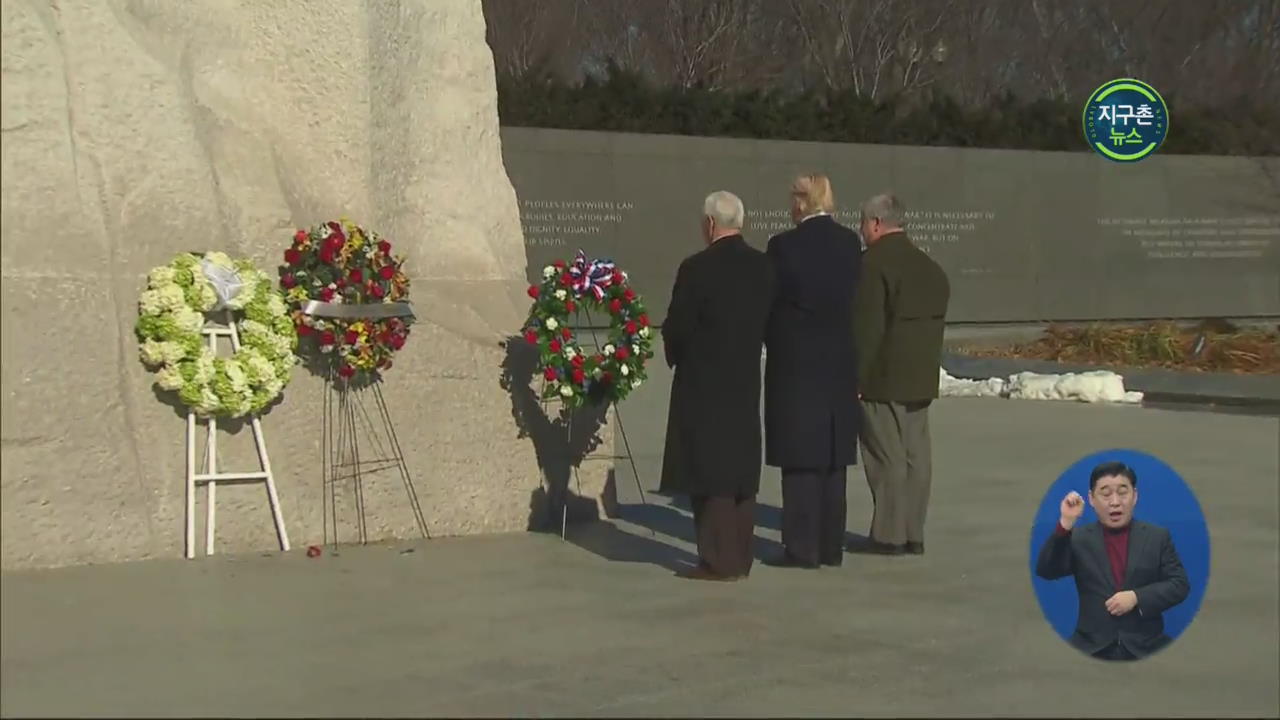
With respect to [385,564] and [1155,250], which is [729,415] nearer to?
[385,564]

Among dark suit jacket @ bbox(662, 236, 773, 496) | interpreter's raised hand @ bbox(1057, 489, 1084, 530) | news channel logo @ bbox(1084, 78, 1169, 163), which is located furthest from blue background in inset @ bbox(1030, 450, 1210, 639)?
news channel logo @ bbox(1084, 78, 1169, 163)

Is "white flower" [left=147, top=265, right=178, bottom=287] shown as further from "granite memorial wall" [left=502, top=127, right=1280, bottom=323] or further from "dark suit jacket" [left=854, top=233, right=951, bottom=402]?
"granite memorial wall" [left=502, top=127, right=1280, bottom=323]

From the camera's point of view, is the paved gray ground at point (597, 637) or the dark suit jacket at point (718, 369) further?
the dark suit jacket at point (718, 369)

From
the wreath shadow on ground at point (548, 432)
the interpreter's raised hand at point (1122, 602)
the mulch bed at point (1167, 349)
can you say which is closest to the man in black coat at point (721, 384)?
the wreath shadow on ground at point (548, 432)

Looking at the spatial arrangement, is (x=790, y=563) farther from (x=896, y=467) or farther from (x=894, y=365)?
(x=894, y=365)

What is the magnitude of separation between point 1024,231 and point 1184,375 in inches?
431

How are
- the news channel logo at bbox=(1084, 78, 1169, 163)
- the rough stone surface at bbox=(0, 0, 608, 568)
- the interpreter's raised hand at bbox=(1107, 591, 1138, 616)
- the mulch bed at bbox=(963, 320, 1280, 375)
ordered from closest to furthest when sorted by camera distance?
the interpreter's raised hand at bbox=(1107, 591, 1138, 616)
the rough stone surface at bbox=(0, 0, 608, 568)
the mulch bed at bbox=(963, 320, 1280, 375)
the news channel logo at bbox=(1084, 78, 1169, 163)

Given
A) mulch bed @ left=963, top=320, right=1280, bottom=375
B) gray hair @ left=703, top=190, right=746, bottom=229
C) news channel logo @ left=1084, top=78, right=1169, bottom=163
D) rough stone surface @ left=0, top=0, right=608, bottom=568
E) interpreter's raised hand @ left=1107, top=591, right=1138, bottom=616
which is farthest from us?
news channel logo @ left=1084, top=78, right=1169, bottom=163

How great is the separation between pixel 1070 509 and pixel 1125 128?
26.0 metres

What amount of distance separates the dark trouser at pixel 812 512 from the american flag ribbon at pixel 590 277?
1.27 m

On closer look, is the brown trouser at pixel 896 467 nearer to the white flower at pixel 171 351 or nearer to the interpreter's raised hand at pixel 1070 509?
the white flower at pixel 171 351

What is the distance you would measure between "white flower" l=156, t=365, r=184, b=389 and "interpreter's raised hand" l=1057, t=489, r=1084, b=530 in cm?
422

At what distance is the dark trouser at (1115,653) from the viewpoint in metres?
5.56

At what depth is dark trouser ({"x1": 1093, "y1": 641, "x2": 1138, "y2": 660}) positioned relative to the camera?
556 centimetres
